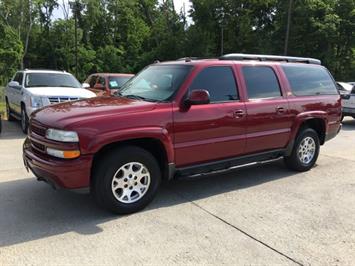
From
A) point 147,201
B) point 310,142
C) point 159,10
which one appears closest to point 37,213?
point 147,201

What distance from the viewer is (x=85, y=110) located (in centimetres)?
491

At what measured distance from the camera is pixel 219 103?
18.6ft

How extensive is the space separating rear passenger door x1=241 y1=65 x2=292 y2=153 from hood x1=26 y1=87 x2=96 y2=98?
18.2 ft

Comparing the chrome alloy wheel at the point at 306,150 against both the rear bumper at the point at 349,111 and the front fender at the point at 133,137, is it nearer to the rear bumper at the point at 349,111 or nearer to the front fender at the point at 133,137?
the front fender at the point at 133,137

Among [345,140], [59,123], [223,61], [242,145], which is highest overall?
[223,61]

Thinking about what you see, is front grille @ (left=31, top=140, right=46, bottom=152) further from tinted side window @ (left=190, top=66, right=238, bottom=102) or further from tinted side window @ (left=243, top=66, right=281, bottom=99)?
tinted side window @ (left=243, top=66, right=281, bottom=99)

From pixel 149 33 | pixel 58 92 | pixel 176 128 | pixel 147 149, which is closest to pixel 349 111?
pixel 58 92

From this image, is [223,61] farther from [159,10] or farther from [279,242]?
[159,10]

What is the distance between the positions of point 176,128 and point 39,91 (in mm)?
6374

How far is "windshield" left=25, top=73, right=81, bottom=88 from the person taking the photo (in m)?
11.4

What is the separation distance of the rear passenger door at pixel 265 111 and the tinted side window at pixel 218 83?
10.4 inches

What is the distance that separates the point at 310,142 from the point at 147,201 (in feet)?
11.2

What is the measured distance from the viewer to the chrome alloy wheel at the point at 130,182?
16.0 ft

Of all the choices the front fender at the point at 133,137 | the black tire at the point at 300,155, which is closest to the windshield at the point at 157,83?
the front fender at the point at 133,137
